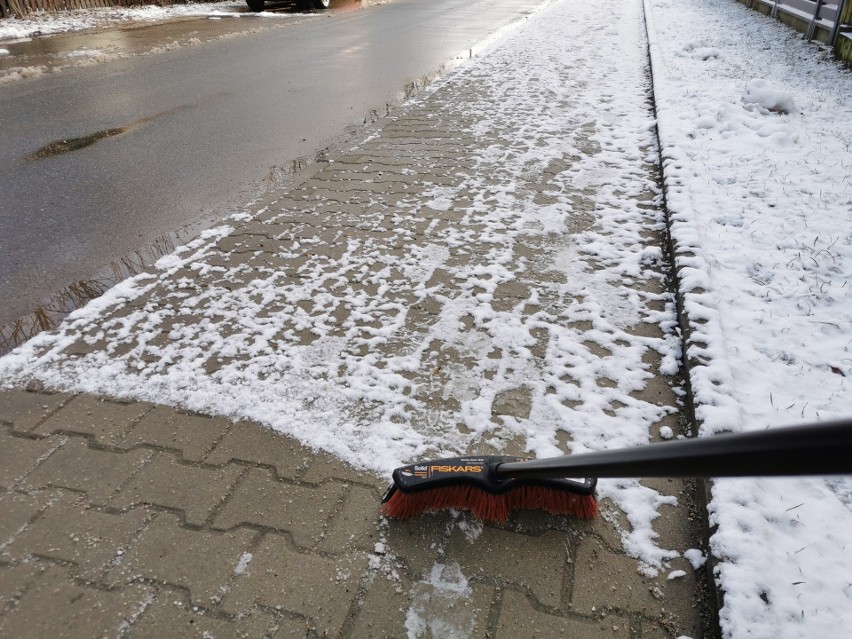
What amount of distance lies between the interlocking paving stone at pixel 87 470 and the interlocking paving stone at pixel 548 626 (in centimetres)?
170

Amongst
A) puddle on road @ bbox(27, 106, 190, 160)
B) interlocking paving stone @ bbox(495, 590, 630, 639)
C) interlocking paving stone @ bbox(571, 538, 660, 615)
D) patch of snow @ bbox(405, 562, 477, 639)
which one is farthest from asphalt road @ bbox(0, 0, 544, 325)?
interlocking paving stone @ bbox(571, 538, 660, 615)

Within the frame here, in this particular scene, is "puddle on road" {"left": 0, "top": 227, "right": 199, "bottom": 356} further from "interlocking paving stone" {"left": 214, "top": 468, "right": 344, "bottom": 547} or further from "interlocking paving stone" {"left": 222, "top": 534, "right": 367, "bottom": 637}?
"interlocking paving stone" {"left": 222, "top": 534, "right": 367, "bottom": 637}

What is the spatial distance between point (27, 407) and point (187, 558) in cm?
144

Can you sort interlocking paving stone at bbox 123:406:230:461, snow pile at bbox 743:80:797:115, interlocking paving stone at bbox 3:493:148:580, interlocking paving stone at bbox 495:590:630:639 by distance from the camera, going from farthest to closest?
snow pile at bbox 743:80:797:115, interlocking paving stone at bbox 123:406:230:461, interlocking paving stone at bbox 3:493:148:580, interlocking paving stone at bbox 495:590:630:639

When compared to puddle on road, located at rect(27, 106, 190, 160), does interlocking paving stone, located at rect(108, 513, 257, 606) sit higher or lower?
lower

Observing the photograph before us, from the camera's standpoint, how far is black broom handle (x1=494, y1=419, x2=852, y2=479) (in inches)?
29.2

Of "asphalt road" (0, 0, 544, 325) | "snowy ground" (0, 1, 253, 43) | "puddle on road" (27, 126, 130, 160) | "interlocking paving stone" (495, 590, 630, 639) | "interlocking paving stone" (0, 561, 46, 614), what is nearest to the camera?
"interlocking paving stone" (495, 590, 630, 639)

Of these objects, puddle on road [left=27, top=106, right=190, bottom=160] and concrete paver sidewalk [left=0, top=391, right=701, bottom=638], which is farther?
puddle on road [left=27, top=106, right=190, bottom=160]

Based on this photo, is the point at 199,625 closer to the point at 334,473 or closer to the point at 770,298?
the point at 334,473

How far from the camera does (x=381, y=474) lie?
2.28 metres

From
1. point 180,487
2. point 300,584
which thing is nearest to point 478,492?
point 300,584

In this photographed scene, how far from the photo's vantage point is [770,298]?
310 centimetres

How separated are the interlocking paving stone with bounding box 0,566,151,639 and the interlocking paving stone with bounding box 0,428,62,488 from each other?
Answer: 0.65 m

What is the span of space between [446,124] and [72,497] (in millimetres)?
5953
